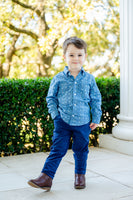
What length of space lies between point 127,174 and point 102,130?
2.18 m

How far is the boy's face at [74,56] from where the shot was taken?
3.33 m

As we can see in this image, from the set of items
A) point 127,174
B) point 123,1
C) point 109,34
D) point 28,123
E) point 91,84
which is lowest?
point 127,174

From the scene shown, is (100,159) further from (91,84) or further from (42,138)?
(91,84)

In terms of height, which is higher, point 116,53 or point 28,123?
point 116,53

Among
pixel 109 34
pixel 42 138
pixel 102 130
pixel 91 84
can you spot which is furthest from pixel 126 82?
pixel 109 34

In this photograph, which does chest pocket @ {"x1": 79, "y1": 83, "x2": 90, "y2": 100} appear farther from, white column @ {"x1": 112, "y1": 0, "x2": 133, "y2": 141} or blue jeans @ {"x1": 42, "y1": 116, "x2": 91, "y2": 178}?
white column @ {"x1": 112, "y1": 0, "x2": 133, "y2": 141}

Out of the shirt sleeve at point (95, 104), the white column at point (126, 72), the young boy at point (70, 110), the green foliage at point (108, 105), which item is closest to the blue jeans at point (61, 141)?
the young boy at point (70, 110)

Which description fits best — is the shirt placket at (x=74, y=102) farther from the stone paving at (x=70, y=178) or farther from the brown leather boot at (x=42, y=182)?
the stone paving at (x=70, y=178)

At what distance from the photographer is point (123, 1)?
5465 mm

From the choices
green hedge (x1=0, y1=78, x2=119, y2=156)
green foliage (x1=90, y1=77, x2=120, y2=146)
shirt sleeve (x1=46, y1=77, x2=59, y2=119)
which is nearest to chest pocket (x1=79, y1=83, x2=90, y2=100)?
shirt sleeve (x1=46, y1=77, x2=59, y2=119)

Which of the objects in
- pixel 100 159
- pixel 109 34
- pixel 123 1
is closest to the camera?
pixel 100 159

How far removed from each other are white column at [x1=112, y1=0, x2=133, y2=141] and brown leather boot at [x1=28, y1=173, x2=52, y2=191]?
2363 mm

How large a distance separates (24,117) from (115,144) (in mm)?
1635

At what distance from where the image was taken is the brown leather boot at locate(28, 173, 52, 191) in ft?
10.7
